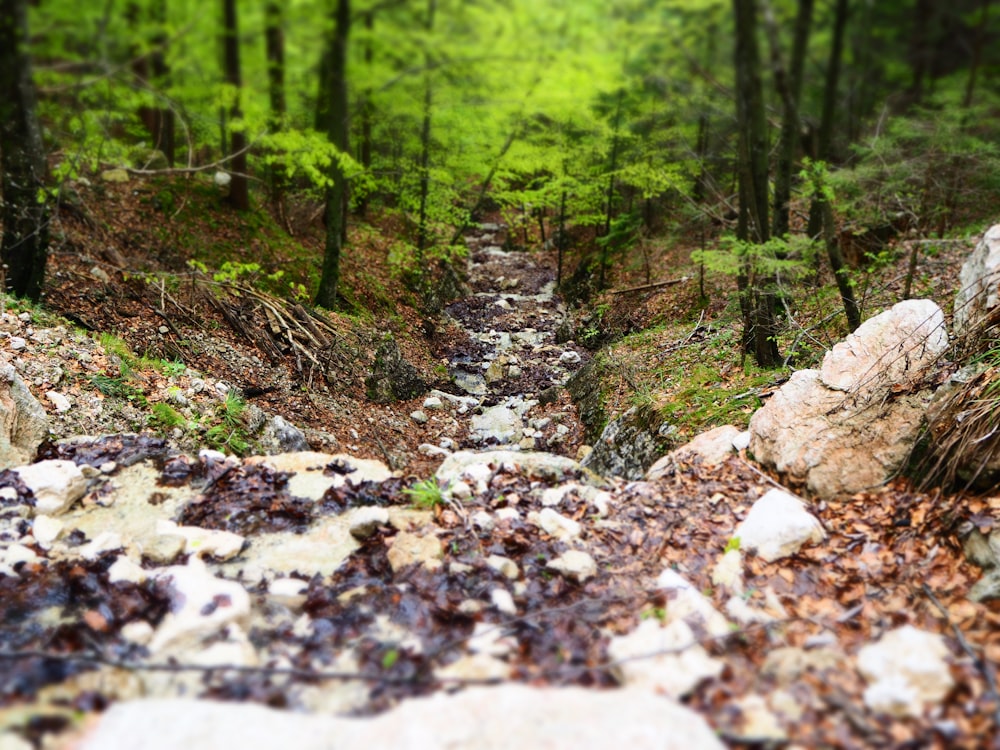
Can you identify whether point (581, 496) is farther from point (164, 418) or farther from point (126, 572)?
point (164, 418)

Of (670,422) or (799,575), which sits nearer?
(799,575)

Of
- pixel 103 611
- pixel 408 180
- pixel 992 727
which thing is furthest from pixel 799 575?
pixel 408 180

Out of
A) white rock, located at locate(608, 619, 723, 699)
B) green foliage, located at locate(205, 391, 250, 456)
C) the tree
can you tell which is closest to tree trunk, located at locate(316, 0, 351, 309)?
the tree

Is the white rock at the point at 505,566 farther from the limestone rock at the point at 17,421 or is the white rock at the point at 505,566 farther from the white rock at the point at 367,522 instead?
the limestone rock at the point at 17,421

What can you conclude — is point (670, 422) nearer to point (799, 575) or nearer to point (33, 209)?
point (799, 575)

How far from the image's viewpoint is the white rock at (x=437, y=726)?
6.47 feet

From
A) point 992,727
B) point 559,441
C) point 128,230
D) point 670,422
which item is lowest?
point 559,441

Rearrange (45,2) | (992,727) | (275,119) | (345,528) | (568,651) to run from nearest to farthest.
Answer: (992,727) → (568,651) → (345,528) → (45,2) → (275,119)

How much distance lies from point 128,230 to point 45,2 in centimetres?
388

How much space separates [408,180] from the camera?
1315 cm

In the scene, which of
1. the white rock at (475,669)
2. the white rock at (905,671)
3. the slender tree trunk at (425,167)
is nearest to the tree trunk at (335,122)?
the slender tree trunk at (425,167)

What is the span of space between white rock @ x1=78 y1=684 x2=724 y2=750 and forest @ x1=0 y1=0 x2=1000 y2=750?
15 mm

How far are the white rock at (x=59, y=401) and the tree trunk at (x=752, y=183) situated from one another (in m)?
7.03

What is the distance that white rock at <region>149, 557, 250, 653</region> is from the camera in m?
2.57
